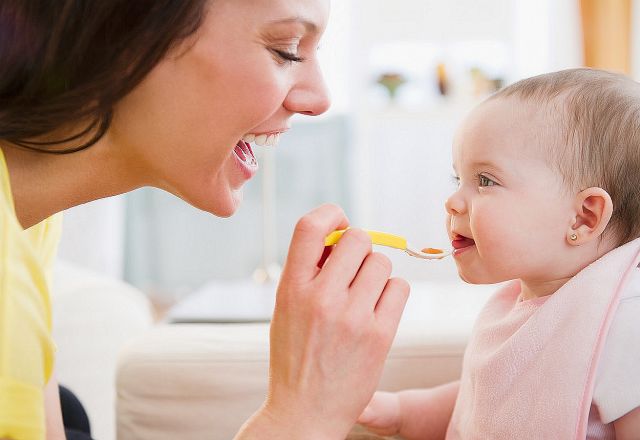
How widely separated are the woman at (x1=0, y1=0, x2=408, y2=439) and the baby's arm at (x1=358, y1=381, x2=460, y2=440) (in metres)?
0.31

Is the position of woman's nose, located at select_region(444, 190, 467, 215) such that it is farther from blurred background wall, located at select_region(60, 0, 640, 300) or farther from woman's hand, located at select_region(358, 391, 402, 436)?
blurred background wall, located at select_region(60, 0, 640, 300)

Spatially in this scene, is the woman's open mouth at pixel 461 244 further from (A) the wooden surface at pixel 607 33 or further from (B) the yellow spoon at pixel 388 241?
(A) the wooden surface at pixel 607 33

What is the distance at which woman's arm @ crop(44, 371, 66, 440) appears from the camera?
3.65 feet

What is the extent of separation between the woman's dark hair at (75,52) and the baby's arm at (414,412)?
1.97 feet

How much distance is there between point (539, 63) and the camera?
4332 mm

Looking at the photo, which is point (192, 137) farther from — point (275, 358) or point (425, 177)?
point (425, 177)

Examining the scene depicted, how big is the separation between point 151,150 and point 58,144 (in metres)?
0.11

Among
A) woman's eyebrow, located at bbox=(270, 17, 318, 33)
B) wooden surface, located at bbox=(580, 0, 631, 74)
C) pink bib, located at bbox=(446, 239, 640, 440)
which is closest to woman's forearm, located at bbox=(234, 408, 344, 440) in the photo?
pink bib, located at bbox=(446, 239, 640, 440)

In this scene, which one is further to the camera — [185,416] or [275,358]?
[185,416]

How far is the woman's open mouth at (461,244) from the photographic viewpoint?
1075 mm

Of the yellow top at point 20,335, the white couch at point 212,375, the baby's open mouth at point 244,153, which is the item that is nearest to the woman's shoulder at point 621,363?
the white couch at point 212,375

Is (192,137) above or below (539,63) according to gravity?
above

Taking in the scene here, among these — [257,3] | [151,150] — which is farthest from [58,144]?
[257,3]

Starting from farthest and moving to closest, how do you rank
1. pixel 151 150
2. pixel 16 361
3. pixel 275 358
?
1. pixel 151 150
2. pixel 275 358
3. pixel 16 361
